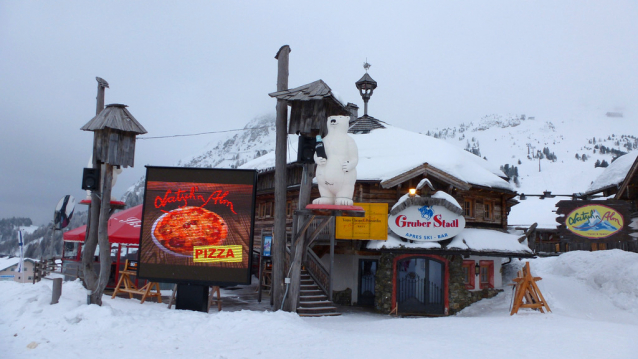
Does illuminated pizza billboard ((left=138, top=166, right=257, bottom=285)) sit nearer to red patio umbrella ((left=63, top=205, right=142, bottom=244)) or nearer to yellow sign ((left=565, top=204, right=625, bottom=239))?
red patio umbrella ((left=63, top=205, right=142, bottom=244))

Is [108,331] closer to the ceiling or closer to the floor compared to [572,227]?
closer to the floor

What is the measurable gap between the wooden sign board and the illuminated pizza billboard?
10579 millimetres

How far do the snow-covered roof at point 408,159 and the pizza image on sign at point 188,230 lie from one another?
7.79m

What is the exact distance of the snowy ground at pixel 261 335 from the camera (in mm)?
8266

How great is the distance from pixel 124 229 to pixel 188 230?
608cm

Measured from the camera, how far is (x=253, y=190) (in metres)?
11.7

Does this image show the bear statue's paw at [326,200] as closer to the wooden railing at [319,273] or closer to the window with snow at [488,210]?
the wooden railing at [319,273]

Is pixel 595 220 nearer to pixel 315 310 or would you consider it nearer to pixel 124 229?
pixel 315 310

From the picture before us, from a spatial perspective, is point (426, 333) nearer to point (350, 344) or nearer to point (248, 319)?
point (350, 344)

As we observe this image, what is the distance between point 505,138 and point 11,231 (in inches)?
5772

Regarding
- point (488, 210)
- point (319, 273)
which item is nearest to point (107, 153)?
point (319, 273)

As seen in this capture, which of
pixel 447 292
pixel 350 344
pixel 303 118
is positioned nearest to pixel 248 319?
pixel 350 344

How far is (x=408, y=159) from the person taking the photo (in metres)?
19.2

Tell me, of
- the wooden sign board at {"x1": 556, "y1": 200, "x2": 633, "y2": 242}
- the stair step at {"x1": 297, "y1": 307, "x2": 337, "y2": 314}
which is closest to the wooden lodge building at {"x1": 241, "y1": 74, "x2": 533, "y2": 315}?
the stair step at {"x1": 297, "y1": 307, "x2": 337, "y2": 314}
